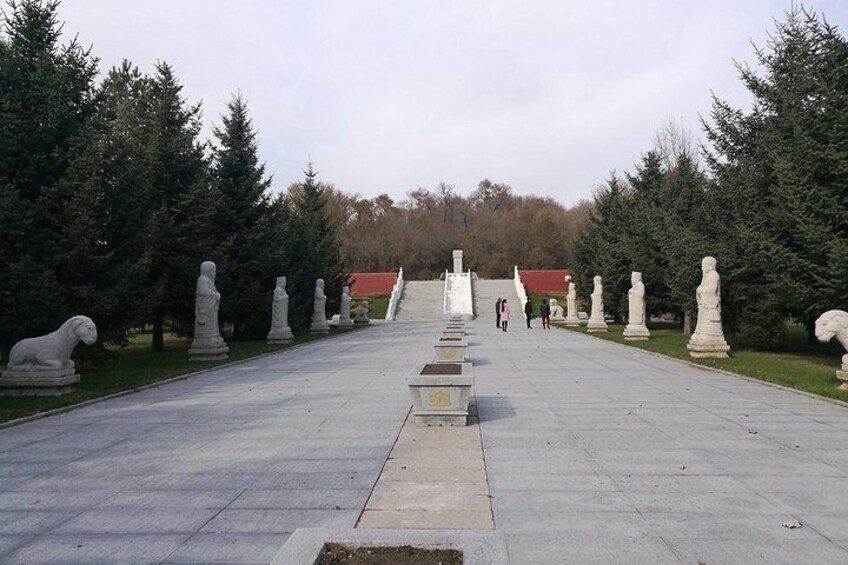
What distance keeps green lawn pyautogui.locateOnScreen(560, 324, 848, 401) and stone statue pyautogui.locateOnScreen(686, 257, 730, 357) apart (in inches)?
13.2

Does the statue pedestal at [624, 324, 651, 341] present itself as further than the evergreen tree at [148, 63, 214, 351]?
Yes

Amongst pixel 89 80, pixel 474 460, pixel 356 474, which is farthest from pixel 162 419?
pixel 89 80

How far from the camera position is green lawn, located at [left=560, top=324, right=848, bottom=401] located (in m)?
10.9

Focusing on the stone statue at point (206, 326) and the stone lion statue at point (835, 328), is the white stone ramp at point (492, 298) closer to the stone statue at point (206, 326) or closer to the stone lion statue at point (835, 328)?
the stone statue at point (206, 326)

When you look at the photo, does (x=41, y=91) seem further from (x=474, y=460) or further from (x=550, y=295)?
(x=550, y=295)

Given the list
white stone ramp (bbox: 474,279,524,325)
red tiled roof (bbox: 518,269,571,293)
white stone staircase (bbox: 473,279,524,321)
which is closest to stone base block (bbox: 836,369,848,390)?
white stone ramp (bbox: 474,279,524,325)

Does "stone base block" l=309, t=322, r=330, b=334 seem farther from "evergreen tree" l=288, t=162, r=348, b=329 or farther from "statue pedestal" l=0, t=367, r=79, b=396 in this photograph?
"statue pedestal" l=0, t=367, r=79, b=396

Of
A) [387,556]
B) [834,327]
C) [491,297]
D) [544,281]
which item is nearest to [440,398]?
[387,556]

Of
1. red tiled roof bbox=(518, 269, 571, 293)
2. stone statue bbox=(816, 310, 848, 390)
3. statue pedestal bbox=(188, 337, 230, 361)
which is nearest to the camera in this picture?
stone statue bbox=(816, 310, 848, 390)

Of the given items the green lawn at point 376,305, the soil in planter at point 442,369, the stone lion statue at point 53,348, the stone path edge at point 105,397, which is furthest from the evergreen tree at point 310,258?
the soil in planter at point 442,369

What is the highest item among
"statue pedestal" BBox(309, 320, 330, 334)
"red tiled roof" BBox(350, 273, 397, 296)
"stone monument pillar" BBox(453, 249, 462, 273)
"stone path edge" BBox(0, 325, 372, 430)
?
"stone monument pillar" BBox(453, 249, 462, 273)

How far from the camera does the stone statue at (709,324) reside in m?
15.3

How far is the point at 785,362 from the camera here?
1516cm

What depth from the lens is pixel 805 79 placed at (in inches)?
658
